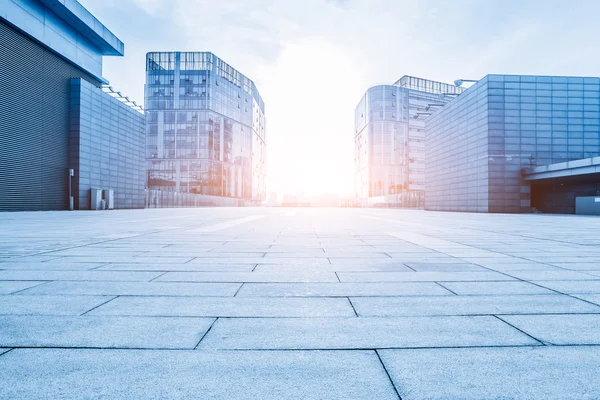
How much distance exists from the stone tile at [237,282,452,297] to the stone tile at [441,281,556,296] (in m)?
0.15

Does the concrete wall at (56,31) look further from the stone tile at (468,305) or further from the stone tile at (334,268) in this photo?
the stone tile at (468,305)

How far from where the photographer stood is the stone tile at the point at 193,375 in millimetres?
1516

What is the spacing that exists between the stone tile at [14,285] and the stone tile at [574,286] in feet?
15.9

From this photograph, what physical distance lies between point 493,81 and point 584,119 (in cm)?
922

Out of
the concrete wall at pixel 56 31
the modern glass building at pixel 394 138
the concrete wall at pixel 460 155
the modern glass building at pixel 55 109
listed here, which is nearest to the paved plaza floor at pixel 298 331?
the modern glass building at pixel 55 109

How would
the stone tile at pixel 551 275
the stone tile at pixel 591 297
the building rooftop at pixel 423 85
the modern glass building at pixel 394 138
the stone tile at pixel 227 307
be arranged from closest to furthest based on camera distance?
the stone tile at pixel 227 307 < the stone tile at pixel 591 297 < the stone tile at pixel 551 275 < the modern glass building at pixel 394 138 < the building rooftop at pixel 423 85

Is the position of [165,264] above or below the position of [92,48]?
below

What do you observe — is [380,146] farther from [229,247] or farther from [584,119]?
[229,247]

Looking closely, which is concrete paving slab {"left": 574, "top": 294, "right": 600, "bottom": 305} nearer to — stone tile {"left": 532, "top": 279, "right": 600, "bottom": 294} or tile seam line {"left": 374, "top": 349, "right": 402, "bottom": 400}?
stone tile {"left": 532, "top": 279, "right": 600, "bottom": 294}

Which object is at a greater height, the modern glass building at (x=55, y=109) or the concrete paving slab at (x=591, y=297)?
the modern glass building at (x=55, y=109)

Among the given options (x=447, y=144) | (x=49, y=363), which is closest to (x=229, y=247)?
(x=49, y=363)

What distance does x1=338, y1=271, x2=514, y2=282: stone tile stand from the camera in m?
3.83

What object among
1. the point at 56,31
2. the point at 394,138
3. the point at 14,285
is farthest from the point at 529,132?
the point at 394,138

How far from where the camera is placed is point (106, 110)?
122 ft
